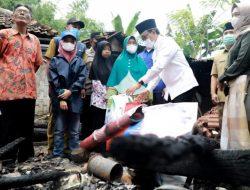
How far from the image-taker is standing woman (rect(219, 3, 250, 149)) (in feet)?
11.9

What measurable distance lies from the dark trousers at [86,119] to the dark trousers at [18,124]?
1.51 metres

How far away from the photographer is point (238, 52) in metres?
3.97

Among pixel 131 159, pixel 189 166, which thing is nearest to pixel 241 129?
pixel 189 166

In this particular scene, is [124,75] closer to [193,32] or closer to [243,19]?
[243,19]

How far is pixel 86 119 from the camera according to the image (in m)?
7.12

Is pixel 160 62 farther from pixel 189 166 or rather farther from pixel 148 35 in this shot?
pixel 189 166

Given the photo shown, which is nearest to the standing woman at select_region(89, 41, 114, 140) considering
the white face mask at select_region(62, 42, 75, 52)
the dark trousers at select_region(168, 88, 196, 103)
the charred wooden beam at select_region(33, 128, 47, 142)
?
the white face mask at select_region(62, 42, 75, 52)

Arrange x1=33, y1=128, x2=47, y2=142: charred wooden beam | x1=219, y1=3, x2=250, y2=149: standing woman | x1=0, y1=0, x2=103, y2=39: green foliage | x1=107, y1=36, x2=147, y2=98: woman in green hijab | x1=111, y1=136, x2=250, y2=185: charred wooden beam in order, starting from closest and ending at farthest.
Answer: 1. x1=111, y1=136, x2=250, y2=185: charred wooden beam
2. x1=219, y1=3, x2=250, y2=149: standing woman
3. x1=107, y1=36, x2=147, y2=98: woman in green hijab
4. x1=33, y1=128, x2=47, y2=142: charred wooden beam
5. x1=0, y1=0, x2=103, y2=39: green foliage

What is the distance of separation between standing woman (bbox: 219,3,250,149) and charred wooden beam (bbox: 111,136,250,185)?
6.10ft

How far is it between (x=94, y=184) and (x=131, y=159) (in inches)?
110

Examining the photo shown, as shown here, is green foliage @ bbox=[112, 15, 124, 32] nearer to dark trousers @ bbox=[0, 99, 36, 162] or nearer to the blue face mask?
the blue face mask

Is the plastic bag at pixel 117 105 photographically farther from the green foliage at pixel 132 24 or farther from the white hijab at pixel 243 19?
the green foliage at pixel 132 24

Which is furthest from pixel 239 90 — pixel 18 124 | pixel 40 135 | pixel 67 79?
pixel 40 135

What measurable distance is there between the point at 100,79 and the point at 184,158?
516 cm
